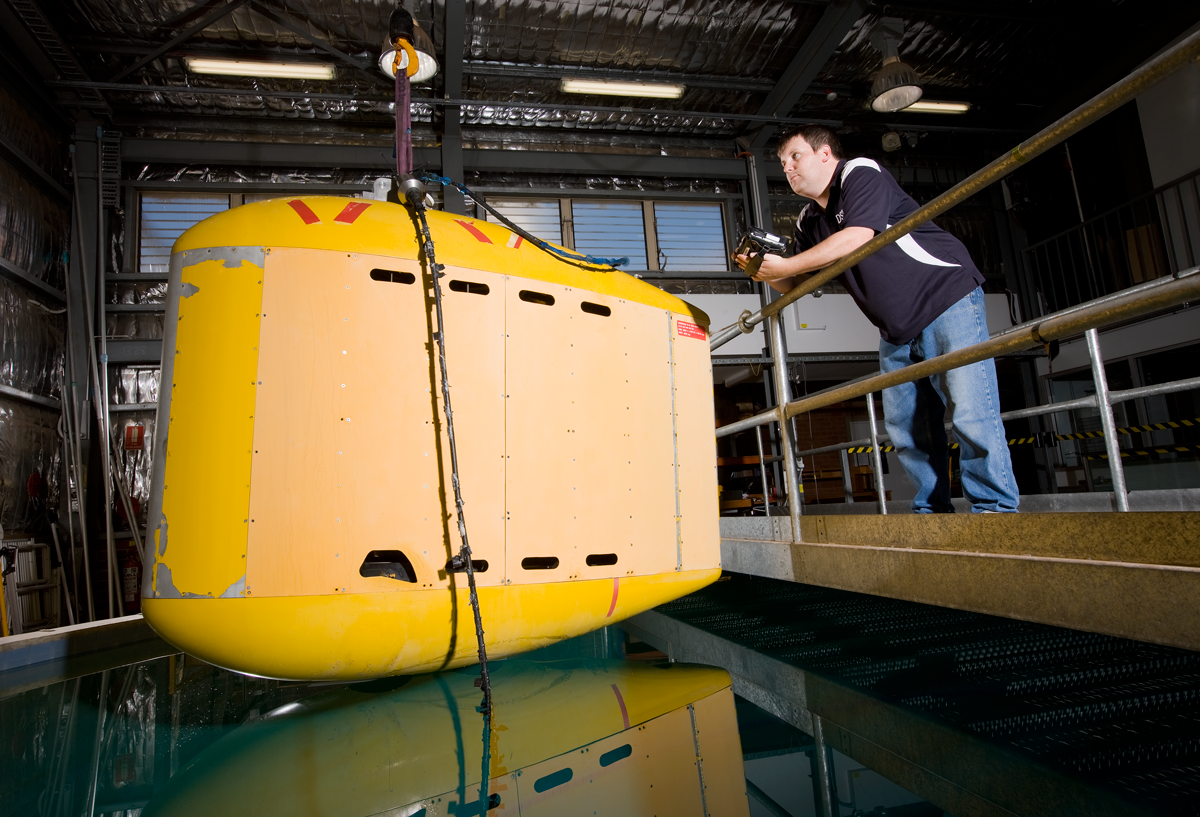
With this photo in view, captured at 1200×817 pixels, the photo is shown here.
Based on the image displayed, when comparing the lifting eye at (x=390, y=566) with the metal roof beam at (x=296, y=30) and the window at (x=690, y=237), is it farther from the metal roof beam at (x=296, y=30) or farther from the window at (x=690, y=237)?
the window at (x=690, y=237)

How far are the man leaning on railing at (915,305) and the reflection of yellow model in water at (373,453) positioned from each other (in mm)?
992

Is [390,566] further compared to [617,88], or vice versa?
[617,88]

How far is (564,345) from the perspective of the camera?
89.7 inches

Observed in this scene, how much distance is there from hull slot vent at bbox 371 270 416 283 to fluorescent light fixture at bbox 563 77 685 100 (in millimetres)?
7016

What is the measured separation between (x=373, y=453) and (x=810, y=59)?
26.3 ft

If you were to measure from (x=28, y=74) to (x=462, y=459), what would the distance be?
8507 millimetres

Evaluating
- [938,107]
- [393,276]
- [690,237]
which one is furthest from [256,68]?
[938,107]

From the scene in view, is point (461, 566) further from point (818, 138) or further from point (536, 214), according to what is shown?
point (536, 214)

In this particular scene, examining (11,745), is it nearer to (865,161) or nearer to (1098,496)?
(865,161)

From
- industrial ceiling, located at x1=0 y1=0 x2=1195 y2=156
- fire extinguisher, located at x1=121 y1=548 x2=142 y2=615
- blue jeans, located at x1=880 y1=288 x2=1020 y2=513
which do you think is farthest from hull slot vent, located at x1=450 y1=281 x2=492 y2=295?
fire extinguisher, located at x1=121 y1=548 x2=142 y2=615

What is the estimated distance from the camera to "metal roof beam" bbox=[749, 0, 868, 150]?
7113 mm

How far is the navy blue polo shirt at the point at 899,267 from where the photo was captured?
2.21m

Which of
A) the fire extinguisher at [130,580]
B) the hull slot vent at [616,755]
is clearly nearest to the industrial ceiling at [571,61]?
the fire extinguisher at [130,580]

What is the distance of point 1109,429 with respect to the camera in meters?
2.06
